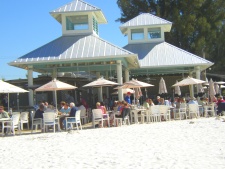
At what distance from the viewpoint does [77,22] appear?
819 inches

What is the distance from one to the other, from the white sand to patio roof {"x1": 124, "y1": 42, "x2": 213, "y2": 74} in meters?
10.7

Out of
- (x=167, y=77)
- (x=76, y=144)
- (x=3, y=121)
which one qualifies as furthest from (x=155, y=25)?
(x=76, y=144)

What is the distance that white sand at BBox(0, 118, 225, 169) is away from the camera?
23.9 ft

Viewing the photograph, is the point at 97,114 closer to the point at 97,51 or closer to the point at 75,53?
the point at 97,51

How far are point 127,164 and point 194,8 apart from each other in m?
31.5

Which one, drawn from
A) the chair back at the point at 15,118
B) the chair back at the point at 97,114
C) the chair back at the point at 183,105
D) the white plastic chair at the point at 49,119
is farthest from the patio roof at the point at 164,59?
the chair back at the point at 15,118

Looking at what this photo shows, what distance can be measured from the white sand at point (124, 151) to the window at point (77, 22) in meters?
9.60

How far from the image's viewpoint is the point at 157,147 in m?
9.21

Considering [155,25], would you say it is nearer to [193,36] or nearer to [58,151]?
[193,36]

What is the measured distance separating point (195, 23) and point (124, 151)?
29.0 m

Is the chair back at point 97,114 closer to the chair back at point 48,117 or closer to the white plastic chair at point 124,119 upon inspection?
the white plastic chair at point 124,119

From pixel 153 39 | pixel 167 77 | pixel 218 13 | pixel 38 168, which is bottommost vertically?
pixel 38 168

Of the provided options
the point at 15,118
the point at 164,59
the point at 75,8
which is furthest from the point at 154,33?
the point at 15,118

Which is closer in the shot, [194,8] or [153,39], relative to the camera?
[153,39]
